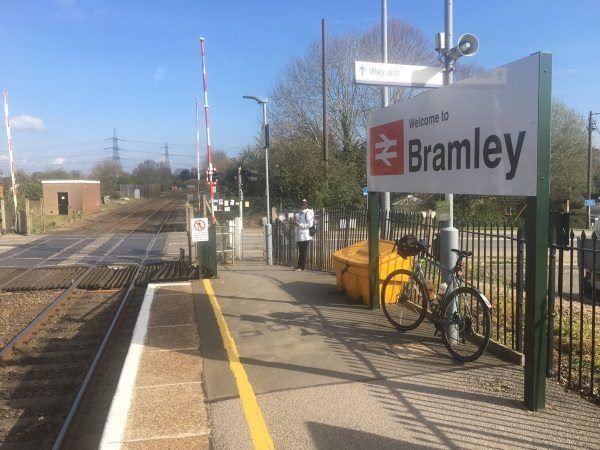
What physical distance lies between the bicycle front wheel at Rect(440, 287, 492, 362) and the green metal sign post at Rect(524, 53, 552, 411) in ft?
2.88

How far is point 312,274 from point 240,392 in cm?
646

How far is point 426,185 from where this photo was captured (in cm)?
576

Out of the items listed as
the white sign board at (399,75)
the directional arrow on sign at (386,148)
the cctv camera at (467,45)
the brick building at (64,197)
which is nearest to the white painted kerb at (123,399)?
the directional arrow on sign at (386,148)

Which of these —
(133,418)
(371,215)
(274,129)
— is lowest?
(133,418)

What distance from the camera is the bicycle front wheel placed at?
513 centimetres

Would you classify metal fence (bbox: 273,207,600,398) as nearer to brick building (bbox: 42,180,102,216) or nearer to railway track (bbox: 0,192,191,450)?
railway track (bbox: 0,192,191,450)

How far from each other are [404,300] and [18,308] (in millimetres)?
8195

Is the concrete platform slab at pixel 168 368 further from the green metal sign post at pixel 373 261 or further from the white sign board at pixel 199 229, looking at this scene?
the white sign board at pixel 199 229

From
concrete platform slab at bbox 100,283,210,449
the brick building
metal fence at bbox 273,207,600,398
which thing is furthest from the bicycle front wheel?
the brick building

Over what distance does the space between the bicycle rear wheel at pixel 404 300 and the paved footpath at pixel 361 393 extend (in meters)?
0.15

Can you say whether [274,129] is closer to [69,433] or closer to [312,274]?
[312,274]

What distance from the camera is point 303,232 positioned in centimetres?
1257

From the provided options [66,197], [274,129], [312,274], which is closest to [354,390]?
[312,274]

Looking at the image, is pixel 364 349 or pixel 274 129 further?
pixel 274 129
